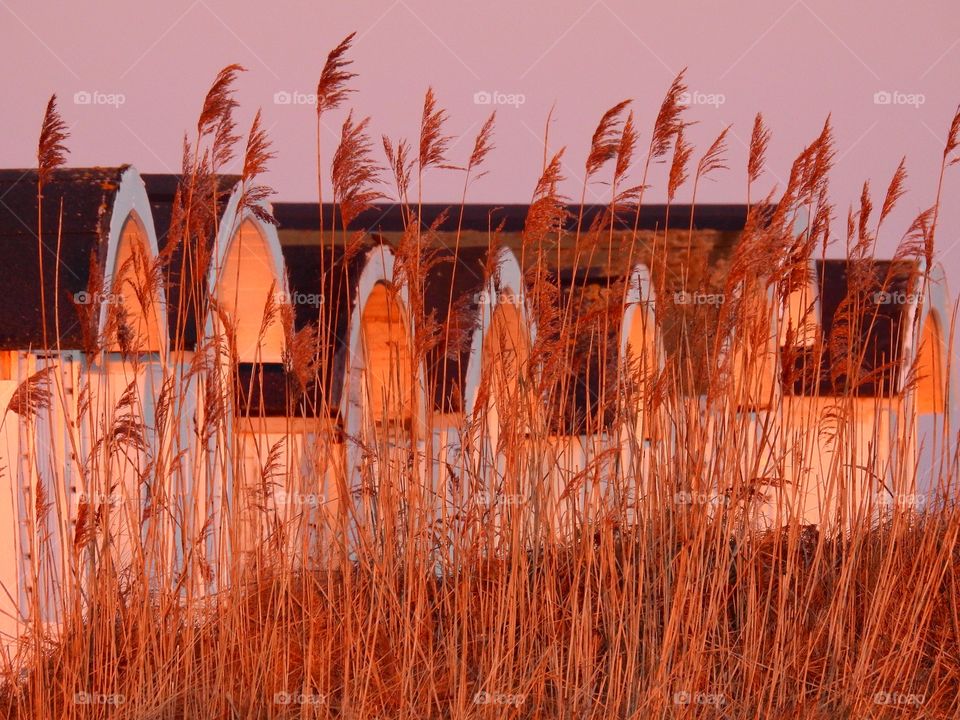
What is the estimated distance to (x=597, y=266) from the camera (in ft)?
23.7

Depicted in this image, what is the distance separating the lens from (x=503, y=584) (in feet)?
10.2

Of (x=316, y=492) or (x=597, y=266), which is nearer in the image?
(x=316, y=492)

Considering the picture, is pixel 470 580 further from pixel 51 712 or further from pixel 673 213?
pixel 673 213

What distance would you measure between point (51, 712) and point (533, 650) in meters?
1.34

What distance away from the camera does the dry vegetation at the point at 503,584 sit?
9.84ft

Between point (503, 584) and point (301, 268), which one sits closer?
point (503, 584)

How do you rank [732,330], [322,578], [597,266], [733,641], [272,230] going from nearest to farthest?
[732,330] < [322,578] < [733,641] < [272,230] < [597,266]

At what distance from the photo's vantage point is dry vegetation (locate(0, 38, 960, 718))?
300cm

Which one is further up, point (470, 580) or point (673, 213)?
point (673, 213)

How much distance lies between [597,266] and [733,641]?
397cm

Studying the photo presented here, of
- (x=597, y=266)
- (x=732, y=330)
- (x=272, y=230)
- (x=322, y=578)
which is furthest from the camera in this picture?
(x=597, y=266)

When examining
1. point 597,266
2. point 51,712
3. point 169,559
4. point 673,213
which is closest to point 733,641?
point 169,559

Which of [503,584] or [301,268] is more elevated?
[301,268]

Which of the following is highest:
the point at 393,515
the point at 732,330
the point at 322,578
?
the point at 732,330
